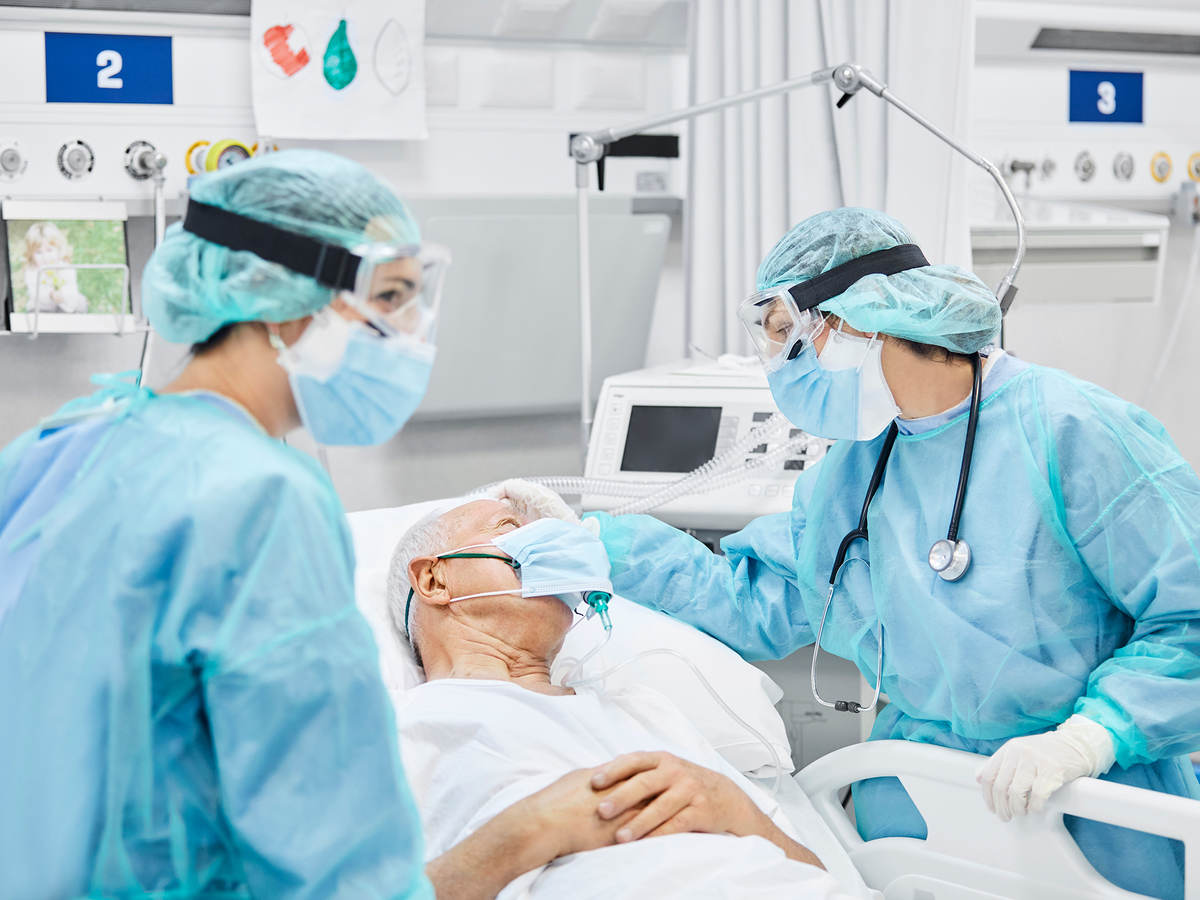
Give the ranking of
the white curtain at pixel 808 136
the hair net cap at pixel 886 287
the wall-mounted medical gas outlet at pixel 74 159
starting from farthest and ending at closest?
the wall-mounted medical gas outlet at pixel 74 159
the white curtain at pixel 808 136
the hair net cap at pixel 886 287

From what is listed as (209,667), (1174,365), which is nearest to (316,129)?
(209,667)

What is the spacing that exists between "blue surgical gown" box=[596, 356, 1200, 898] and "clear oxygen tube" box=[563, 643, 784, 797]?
0.14 metres

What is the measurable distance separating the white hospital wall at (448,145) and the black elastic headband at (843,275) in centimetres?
119

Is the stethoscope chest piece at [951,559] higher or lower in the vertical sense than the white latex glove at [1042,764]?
higher

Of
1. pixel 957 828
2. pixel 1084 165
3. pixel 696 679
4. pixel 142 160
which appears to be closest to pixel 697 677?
pixel 696 679

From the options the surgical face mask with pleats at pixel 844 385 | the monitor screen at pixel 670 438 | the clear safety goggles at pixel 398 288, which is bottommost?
the monitor screen at pixel 670 438

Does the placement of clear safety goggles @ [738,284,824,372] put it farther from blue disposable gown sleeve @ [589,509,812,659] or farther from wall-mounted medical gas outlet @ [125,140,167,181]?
wall-mounted medical gas outlet @ [125,140,167,181]

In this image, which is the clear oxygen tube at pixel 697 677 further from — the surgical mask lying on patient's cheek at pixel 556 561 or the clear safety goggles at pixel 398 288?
the clear safety goggles at pixel 398 288

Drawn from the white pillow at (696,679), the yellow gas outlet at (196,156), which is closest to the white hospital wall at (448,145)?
the yellow gas outlet at (196,156)

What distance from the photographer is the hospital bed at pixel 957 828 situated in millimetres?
1306

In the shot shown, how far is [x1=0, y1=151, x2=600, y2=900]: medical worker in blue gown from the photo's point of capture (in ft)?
2.60

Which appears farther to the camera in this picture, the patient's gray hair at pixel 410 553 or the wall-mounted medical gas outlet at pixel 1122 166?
the wall-mounted medical gas outlet at pixel 1122 166

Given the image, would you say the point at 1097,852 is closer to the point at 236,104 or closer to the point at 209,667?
the point at 209,667

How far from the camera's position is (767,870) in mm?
1312
